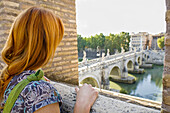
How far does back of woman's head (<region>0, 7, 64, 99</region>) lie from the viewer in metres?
0.88

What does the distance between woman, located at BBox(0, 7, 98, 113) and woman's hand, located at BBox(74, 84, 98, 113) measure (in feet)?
0.85

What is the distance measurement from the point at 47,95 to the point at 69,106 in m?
0.67

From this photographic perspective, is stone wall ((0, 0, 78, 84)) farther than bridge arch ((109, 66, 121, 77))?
No

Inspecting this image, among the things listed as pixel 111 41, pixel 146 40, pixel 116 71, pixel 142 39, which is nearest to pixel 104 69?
pixel 116 71

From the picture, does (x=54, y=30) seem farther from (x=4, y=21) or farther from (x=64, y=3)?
(x=64, y=3)

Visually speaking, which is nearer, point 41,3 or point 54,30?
point 54,30

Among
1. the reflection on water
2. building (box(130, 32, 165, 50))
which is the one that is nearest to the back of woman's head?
the reflection on water

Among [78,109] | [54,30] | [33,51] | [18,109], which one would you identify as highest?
[54,30]

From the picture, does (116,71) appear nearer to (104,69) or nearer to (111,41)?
(104,69)

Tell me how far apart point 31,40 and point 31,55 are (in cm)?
9

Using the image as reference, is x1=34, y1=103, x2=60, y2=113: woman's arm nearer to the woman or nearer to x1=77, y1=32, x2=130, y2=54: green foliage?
the woman

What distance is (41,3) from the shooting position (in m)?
2.59

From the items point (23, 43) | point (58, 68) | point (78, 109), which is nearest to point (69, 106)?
point (78, 109)

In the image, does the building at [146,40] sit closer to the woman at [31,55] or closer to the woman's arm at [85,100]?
the woman's arm at [85,100]
